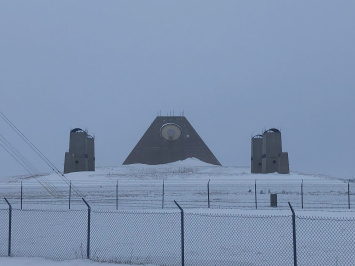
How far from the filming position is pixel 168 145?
68625mm

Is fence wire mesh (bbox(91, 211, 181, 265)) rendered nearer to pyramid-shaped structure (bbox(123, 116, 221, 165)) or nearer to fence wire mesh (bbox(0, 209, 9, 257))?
fence wire mesh (bbox(0, 209, 9, 257))

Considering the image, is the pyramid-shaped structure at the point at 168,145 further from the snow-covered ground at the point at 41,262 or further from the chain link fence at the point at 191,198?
the snow-covered ground at the point at 41,262

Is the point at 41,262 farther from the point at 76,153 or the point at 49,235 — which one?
the point at 76,153

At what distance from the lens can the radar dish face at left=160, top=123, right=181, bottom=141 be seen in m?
68.8

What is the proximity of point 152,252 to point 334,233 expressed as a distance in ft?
18.1

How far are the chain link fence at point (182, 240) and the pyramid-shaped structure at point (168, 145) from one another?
49.8 metres

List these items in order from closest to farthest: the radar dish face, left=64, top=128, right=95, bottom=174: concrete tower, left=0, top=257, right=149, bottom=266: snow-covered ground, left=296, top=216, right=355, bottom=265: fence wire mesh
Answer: left=0, top=257, right=149, bottom=266: snow-covered ground
left=296, top=216, right=355, bottom=265: fence wire mesh
left=64, top=128, right=95, bottom=174: concrete tower
the radar dish face

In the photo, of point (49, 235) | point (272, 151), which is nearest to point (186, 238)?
point (49, 235)

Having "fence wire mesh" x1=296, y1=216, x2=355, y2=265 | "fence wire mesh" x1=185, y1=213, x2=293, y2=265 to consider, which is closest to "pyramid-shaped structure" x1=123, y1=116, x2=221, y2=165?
"fence wire mesh" x1=185, y1=213, x2=293, y2=265

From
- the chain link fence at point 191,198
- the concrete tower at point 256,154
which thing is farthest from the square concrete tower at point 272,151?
the chain link fence at point 191,198

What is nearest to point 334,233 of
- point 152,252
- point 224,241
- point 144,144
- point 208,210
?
point 224,241

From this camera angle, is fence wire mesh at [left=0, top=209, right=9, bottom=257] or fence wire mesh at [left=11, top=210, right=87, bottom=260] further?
fence wire mesh at [left=0, top=209, right=9, bottom=257]

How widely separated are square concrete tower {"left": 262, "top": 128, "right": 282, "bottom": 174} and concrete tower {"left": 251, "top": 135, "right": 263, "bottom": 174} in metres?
5.84

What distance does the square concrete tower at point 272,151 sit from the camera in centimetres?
5206
